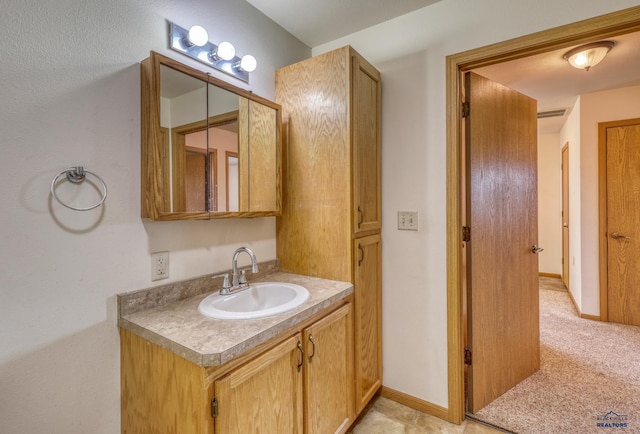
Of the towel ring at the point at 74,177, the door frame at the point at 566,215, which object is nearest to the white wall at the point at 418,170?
the towel ring at the point at 74,177

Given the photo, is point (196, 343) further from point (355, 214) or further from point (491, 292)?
point (491, 292)

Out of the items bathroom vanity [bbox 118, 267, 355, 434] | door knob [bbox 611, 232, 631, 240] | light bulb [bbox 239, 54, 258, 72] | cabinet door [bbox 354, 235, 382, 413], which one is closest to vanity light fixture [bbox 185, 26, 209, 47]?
light bulb [bbox 239, 54, 258, 72]

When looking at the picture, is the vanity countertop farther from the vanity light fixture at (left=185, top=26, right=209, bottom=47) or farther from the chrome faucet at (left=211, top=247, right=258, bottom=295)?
the vanity light fixture at (left=185, top=26, right=209, bottom=47)

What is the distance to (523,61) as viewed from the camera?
7.53ft

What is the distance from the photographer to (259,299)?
1542 millimetres

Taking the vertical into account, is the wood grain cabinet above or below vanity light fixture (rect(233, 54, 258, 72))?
below

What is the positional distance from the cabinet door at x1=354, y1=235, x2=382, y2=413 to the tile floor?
0.11 meters

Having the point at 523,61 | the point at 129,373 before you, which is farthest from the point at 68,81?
the point at 523,61

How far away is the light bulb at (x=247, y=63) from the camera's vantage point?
1.60m

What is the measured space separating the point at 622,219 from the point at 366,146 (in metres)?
3.00

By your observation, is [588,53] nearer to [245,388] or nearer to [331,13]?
[331,13]

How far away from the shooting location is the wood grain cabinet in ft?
3.04

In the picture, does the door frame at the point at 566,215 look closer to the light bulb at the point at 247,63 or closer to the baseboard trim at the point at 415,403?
the baseboard trim at the point at 415,403

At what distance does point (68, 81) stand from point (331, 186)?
1150 millimetres
